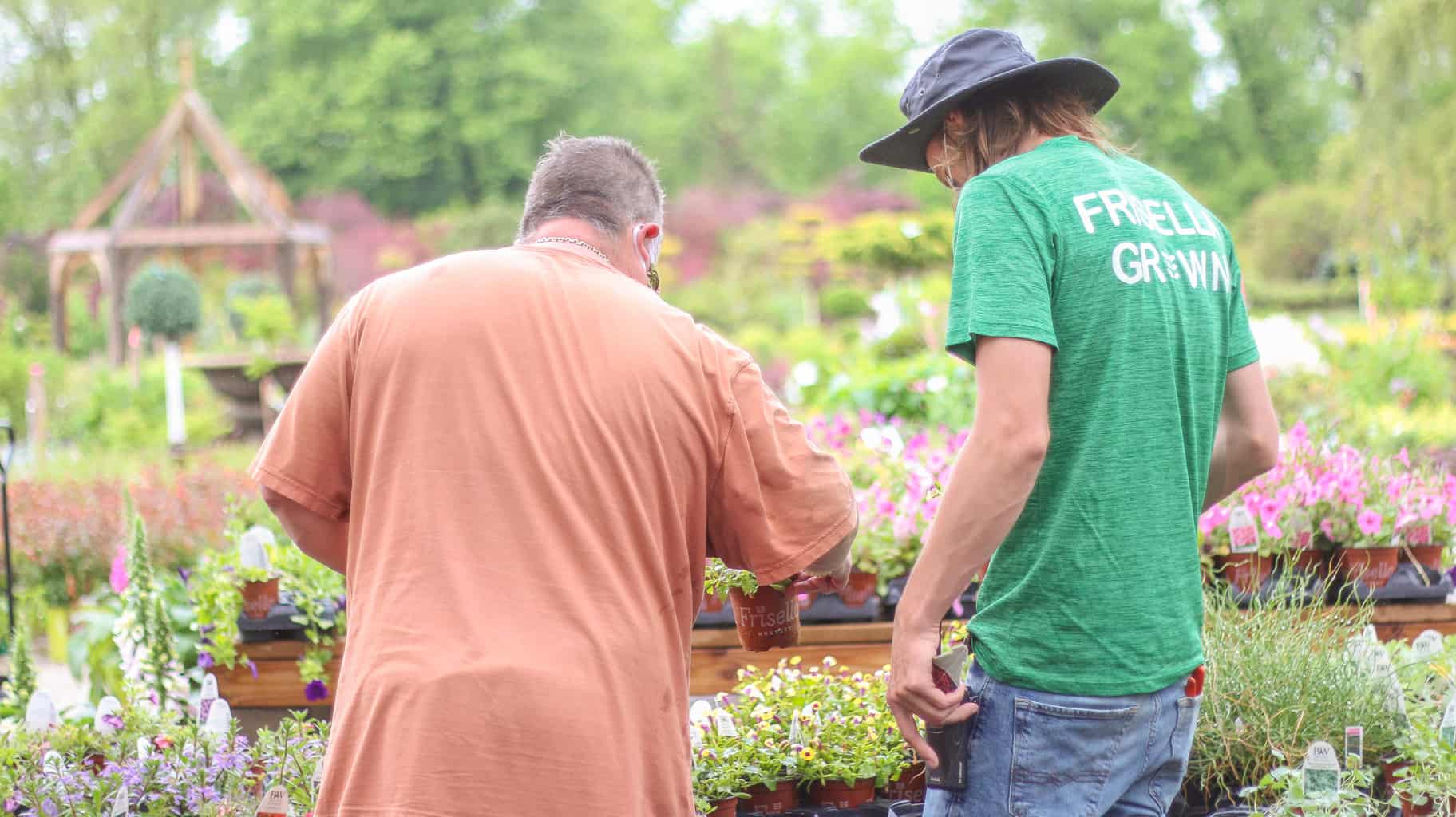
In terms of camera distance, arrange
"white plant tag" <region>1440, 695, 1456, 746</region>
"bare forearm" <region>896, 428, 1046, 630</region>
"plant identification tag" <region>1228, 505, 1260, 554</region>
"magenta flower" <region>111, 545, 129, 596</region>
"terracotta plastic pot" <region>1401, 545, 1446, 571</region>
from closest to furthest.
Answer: "bare forearm" <region>896, 428, 1046, 630</region> < "white plant tag" <region>1440, 695, 1456, 746</region> < "plant identification tag" <region>1228, 505, 1260, 554</region> < "terracotta plastic pot" <region>1401, 545, 1446, 571</region> < "magenta flower" <region>111, 545, 129, 596</region>

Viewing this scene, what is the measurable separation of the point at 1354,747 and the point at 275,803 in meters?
2.19

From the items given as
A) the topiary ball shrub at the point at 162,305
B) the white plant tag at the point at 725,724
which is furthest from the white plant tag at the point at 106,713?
the topiary ball shrub at the point at 162,305

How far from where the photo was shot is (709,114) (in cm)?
4262

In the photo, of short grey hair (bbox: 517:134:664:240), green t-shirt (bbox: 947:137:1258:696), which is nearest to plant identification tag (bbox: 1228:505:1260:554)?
green t-shirt (bbox: 947:137:1258:696)

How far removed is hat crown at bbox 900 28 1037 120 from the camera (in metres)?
1.90

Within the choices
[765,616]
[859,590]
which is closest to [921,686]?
[765,616]

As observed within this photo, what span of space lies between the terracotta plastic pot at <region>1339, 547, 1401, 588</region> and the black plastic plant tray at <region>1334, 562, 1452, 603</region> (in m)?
0.02

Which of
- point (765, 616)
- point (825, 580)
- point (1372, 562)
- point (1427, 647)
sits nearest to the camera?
point (825, 580)

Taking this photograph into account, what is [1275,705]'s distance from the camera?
289 centimetres

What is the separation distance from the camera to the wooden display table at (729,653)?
385cm

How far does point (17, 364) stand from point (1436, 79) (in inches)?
668

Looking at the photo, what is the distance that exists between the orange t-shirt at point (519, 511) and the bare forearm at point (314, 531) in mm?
65

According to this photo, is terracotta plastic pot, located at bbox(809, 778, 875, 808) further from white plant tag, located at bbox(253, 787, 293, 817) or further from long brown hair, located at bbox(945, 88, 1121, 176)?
long brown hair, located at bbox(945, 88, 1121, 176)

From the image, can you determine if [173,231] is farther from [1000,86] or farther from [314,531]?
[1000,86]
